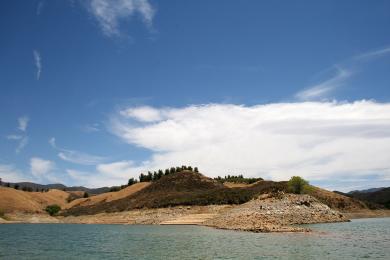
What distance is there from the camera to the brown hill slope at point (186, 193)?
120562mm

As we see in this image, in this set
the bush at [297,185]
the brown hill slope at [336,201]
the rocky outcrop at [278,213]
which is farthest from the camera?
the brown hill slope at [336,201]

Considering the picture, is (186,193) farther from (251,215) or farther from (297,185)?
(251,215)

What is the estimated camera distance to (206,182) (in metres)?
163

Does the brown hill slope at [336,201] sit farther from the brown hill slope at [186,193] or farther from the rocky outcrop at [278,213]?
the rocky outcrop at [278,213]

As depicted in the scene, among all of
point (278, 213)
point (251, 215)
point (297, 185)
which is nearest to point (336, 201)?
point (297, 185)

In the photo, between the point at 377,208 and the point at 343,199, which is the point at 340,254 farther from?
the point at 377,208

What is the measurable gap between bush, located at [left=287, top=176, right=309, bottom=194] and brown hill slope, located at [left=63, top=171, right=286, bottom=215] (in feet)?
10.5

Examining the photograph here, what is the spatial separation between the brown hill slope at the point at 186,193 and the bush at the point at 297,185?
10.5 feet

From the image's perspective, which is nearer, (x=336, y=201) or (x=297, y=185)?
(x=297, y=185)

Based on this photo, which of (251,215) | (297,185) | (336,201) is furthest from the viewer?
(336,201)

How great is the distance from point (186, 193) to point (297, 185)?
121 ft

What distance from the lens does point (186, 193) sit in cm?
14275

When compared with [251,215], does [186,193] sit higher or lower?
higher

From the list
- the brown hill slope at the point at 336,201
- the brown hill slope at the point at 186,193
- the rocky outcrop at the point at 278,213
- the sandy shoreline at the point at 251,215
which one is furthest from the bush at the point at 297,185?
the rocky outcrop at the point at 278,213
